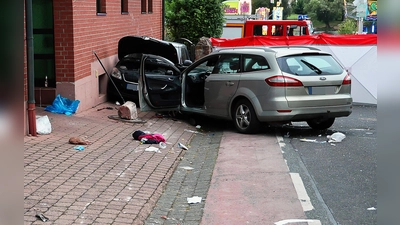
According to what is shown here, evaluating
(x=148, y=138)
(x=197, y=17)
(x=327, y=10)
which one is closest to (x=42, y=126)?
(x=148, y=138)

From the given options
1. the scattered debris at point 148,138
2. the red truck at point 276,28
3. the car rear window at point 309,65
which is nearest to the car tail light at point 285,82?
the car rear window at point 309,65

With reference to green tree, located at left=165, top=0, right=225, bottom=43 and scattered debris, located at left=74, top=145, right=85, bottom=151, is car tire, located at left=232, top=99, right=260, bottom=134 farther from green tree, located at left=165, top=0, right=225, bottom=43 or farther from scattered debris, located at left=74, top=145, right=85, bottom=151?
green tree, located at left=165, top=0, right=225, bottom=43

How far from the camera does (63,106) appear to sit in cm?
1142

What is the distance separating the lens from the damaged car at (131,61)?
14.4 metres

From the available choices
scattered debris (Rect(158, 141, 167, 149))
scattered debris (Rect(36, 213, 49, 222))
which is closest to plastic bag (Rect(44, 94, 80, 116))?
scattered debris (Rect(158, 141, 167, 149))

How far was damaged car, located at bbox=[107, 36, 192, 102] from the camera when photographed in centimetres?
1443

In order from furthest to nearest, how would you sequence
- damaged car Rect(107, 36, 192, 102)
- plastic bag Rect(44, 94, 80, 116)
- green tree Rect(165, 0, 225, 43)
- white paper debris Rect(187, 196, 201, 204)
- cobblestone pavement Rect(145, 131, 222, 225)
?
green tree Rect(165, 0, 225, 43) → damaged car Rect(107, 36, 192, 102) → plastic bag Rect(44, 94, 80, 116) → white paper debris Rect(187, 196, 201, 204) → cobblestone pavement Rect(145, 131, 222, 225)

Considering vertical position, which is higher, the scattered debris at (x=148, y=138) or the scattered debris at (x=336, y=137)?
the scattered debris at (x=148, y=138)

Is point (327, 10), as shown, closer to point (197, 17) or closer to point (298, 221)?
point (197, 17)

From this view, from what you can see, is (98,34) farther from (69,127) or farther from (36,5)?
(69,127)

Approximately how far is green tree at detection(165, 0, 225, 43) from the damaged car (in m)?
8.51

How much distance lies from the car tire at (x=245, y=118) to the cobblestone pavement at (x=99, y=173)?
0.62m

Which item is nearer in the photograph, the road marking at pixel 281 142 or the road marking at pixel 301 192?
the road marking at pixel 301 192

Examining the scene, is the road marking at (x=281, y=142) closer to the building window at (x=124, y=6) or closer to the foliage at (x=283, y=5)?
the building window at (x=124, y=6)
